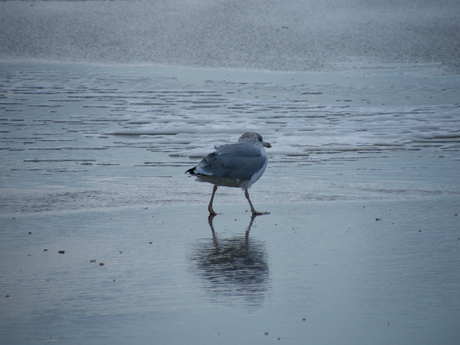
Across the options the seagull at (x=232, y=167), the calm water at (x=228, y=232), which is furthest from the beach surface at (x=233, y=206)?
the seagull at (x=232, y=167)

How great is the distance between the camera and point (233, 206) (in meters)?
7.05

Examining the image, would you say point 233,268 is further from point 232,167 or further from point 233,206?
point 233,206

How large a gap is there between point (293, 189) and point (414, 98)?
8.64 metres

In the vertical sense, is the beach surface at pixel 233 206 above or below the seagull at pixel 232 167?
below

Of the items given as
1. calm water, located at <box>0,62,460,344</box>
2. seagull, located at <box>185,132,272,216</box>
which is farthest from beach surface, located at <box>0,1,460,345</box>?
seagull, located at <box>185,132,272,216</box>

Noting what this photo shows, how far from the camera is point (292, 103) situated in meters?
14.8

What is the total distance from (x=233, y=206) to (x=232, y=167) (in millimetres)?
503

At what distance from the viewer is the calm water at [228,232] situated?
13.1 ft

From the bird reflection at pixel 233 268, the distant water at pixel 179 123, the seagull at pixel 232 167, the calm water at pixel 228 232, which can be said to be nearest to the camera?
the calm water at pixel 228 232

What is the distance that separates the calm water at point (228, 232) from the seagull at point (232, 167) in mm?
292

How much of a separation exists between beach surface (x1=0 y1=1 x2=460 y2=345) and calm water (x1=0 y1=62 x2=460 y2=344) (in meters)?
0.02

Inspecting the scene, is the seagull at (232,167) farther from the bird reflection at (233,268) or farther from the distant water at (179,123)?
the bird reflection at (233,268)

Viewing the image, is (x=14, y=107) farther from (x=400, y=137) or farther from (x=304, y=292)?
(x=304, y=292)

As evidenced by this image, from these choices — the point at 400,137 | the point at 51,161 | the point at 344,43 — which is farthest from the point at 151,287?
the point at 344,43
